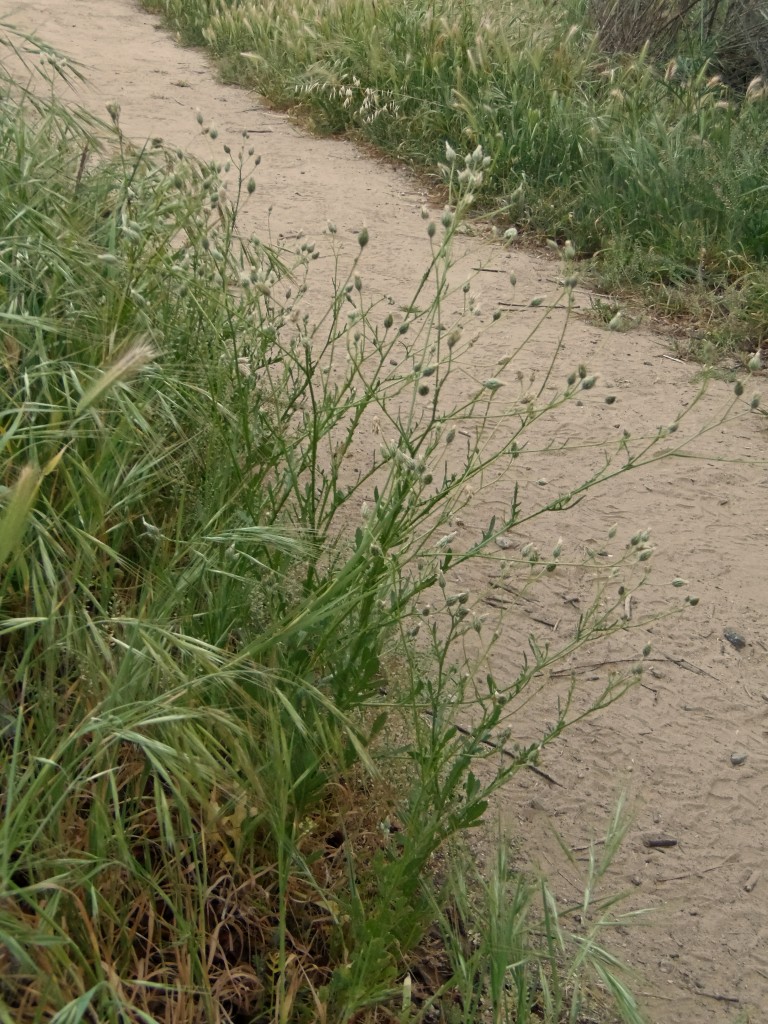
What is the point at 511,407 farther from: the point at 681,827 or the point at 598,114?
the point at 598,114

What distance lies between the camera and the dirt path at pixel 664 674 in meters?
2.33

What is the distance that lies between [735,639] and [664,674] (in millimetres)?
288

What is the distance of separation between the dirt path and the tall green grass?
39cm

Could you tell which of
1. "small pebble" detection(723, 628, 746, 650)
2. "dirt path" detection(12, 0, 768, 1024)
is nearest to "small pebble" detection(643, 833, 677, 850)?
"dirt path" detection(12, 0, 768, 1024)

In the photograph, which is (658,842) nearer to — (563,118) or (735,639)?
(735,639)

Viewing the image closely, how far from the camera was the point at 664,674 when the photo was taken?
10.0ft

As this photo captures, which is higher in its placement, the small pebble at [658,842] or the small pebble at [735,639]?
the small pebble at [735,639]

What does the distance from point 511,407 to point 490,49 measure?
3346mm

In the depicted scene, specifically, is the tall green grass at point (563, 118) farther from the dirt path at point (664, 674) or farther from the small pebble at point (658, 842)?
the small pebble at point (658, 842)

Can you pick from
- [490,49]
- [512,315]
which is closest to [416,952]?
[512,315]

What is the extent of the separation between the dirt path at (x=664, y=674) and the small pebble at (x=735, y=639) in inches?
0.7

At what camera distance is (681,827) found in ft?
8.48

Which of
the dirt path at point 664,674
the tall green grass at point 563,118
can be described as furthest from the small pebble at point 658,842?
the tall green grass at point 563,118

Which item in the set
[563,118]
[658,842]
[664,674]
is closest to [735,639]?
[664,674]
